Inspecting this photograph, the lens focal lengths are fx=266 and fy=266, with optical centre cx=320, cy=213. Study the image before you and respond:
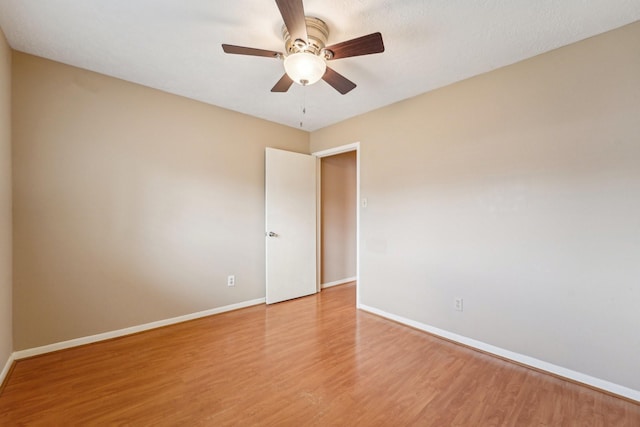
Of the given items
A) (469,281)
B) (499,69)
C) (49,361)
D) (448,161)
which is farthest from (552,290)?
(49,361)

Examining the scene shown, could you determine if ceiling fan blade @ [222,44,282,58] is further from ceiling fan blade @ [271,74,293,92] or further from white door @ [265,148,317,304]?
white door @ [265,148,317,304]

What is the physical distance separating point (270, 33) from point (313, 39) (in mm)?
329

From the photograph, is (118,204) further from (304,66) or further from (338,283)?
(338,283)

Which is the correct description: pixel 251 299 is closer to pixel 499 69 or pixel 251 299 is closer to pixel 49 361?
pixel 49 361

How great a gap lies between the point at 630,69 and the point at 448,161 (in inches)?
49.3

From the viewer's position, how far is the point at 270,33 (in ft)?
6.25

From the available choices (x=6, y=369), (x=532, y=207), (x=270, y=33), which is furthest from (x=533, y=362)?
(x=6, y=369)

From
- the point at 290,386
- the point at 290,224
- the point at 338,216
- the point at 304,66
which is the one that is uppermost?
the point at 304,66

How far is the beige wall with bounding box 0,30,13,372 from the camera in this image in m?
1.91

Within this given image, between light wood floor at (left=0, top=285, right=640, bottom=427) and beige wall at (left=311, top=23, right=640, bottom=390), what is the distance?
1.09 feet

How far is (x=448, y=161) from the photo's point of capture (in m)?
2.62

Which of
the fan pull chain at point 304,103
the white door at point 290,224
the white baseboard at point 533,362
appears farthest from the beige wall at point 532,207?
the white door at point 290,224

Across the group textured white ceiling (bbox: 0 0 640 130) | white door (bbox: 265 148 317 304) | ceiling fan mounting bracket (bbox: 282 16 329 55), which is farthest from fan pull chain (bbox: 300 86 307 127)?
ceiling fan mounting bracket (bbox: 282 16 329 55)

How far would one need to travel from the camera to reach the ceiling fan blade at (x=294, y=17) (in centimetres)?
134
